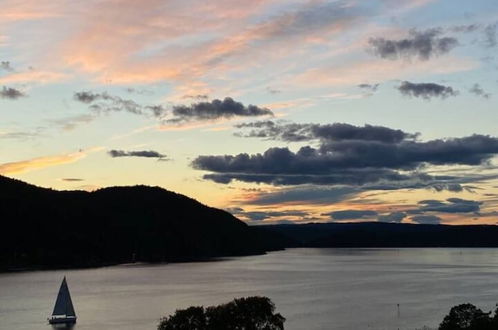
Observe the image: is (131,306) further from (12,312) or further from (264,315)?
(264,315)

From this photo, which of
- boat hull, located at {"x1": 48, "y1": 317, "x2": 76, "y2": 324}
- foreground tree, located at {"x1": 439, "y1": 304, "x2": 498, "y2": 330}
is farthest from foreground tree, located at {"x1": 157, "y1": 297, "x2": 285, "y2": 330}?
Answer: boat hull, located at {"x1": 48, "y1": 317, "x2": 76, "y2": 324}

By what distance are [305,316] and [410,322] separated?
77.9 feet

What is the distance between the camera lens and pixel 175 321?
8706 centimetres

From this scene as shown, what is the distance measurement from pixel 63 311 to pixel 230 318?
77.1m

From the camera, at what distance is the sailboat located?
152m

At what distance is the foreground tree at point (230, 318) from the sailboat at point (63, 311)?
70.8 metres

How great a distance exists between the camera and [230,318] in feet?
290

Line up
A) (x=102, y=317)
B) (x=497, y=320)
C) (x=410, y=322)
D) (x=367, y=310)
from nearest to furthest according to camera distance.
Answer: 1. (x=497, y=320)
2. (x=410, y=322)
3. (x=102, y=317)
4. (x=367, y=310)

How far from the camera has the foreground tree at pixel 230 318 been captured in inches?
3420

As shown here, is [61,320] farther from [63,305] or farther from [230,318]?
[230,318]

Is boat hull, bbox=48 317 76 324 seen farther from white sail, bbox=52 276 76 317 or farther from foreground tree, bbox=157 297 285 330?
foreground tree, bbox=157 297 285 330

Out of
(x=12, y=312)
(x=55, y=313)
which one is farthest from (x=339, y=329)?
(x=12, y=312)

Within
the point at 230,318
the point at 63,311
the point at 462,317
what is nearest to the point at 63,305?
the point at 63,311

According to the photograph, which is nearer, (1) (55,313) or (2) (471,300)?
(1) (55,313)
